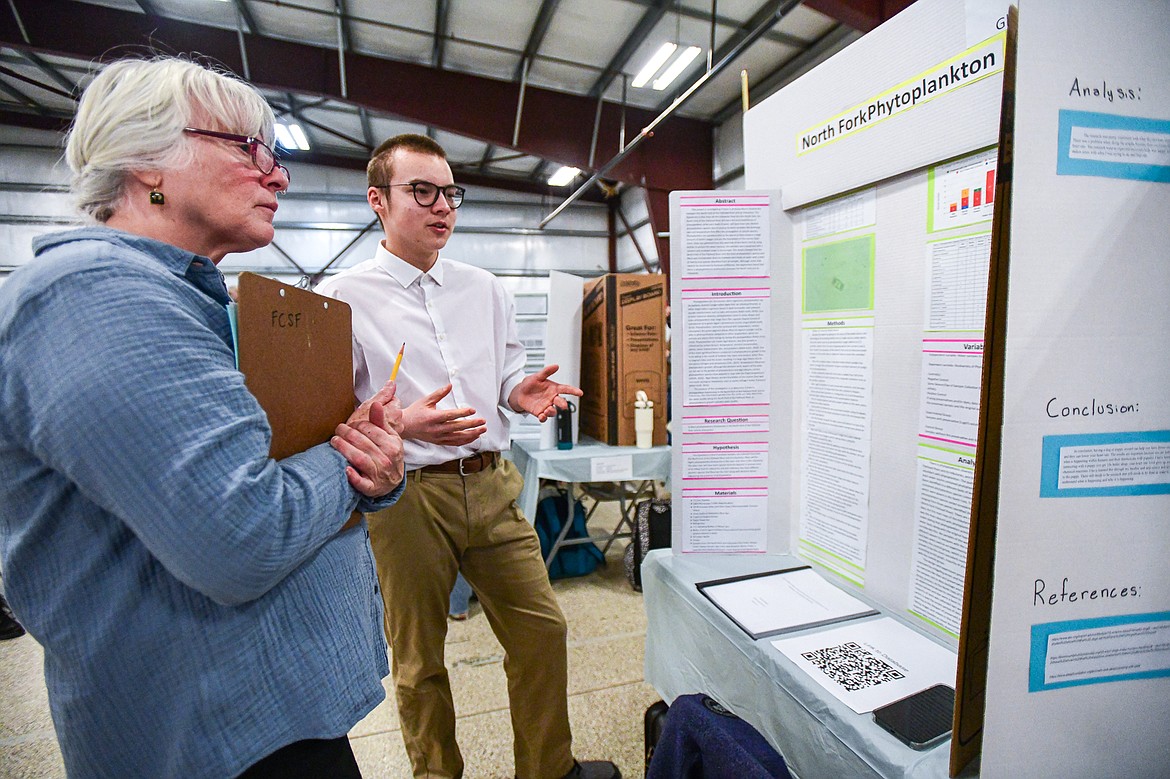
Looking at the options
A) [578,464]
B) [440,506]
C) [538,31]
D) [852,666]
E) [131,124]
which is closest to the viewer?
[131,124]

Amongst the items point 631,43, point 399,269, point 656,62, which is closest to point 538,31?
point 631,43

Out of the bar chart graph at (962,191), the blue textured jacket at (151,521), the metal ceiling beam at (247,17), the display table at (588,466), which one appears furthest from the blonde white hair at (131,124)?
the metal ceiling beam at (247,17)

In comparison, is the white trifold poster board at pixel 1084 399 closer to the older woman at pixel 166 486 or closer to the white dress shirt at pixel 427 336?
the older woman at pixel 166 486

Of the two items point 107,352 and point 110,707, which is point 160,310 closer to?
point 107,352

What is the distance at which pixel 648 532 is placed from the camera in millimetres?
2910

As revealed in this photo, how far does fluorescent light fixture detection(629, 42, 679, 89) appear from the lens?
14.8 ft

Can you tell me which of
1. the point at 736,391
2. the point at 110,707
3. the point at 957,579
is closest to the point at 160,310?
the point at 110,707

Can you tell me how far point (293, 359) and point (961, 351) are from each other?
1.07 meters

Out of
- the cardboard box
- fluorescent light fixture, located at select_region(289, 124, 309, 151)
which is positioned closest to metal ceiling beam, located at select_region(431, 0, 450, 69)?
fluorescent light fixture, located at select_region(289, 124, 309, 151)

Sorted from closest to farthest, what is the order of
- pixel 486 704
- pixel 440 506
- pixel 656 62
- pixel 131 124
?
pixel 131 124
pixel 440 506
pixel 486 704
pixel 656 62

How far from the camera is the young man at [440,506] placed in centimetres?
146

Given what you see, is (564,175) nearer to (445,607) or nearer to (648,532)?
(648,532)

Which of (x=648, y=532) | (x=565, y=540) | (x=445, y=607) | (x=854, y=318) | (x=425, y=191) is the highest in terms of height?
(x=425, y=191)

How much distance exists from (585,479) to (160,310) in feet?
7.52
